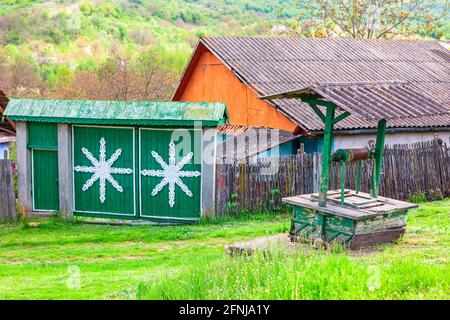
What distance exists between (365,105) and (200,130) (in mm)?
5442

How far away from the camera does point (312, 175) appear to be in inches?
687

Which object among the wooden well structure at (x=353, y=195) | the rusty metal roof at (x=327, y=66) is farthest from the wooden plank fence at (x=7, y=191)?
the rusty metal roof at (x=327, y=66)

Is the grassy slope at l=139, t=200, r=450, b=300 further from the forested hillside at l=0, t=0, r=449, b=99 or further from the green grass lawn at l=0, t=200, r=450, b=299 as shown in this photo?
the forested hillside at l=0, t=0, r=449, b=99

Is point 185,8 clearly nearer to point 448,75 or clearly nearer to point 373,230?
point 448,75

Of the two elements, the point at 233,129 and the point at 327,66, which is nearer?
the point at 233,129

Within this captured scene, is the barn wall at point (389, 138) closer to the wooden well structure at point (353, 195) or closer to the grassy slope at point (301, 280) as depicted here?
the wooden well structure at point (353, 195)

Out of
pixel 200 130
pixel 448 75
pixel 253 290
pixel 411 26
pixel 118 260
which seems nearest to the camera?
pixel 253 290

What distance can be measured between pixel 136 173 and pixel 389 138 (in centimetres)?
894

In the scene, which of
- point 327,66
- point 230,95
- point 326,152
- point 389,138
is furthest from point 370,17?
point 326,152

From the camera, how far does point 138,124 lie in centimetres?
1595

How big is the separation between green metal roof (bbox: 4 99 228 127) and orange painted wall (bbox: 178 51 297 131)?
573 centimetres

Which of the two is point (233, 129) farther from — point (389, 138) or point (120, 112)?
point (120, 112)
